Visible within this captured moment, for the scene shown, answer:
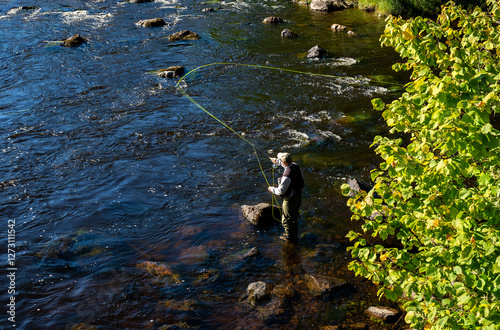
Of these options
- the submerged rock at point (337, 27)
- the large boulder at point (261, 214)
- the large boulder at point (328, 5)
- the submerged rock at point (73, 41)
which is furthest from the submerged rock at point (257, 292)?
the large boulder at point (328, 5)

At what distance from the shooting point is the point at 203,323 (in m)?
7.39

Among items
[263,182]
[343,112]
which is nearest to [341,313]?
[263,182]

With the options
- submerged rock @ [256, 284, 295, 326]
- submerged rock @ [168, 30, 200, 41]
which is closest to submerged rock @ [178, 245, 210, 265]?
submerged rock @ [256, 284, 295, 326]

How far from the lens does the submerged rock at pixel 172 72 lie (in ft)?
60.5

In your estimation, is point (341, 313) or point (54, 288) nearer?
point (341, 313)

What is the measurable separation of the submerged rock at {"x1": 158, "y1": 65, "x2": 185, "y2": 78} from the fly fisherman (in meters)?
10.6

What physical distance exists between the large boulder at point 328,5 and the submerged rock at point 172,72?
14.4m

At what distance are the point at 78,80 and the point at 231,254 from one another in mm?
12507

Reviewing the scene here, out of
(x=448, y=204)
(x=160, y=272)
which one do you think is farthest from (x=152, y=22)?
(x=448, y=204)

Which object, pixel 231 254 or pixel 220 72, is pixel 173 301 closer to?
pixel 231 254

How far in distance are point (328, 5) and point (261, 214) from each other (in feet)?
77.0

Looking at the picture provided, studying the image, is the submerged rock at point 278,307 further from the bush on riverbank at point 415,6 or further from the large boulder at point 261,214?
the bush on riverbank at point 415,6

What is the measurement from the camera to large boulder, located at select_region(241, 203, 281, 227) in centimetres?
982

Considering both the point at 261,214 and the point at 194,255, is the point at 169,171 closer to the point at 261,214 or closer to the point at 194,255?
the point at 261,214
